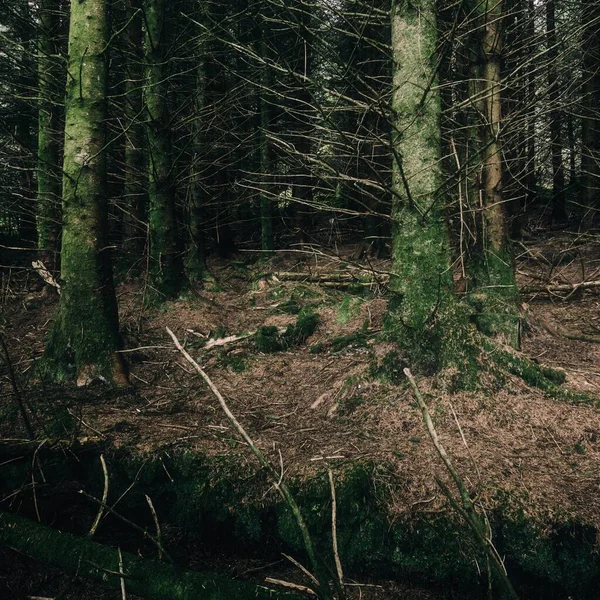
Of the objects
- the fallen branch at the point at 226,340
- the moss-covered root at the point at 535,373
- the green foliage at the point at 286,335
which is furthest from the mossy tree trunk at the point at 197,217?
the moss-covered root at the point at 535,373

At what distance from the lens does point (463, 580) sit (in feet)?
10.2

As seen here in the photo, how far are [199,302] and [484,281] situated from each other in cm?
469

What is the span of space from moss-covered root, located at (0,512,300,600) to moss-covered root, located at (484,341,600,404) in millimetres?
3220

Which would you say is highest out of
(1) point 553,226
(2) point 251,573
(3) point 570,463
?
(1) point 553,226

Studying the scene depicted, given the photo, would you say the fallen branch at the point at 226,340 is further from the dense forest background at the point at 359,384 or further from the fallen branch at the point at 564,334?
the fallen branch at the point at 564,334

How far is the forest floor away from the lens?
3.50 m

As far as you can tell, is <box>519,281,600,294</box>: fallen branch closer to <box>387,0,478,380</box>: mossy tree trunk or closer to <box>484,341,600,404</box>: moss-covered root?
<box>484,341,600,404</box>: moss-covered root

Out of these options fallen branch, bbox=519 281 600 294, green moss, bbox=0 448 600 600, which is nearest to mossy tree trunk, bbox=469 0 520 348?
fallen branch, bbox=519 281 600 294

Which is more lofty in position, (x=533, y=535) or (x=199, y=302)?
(x=199, y=302)

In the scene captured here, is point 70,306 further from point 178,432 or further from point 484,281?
point 484,281

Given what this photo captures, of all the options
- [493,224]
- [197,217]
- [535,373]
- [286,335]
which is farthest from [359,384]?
[197,217]

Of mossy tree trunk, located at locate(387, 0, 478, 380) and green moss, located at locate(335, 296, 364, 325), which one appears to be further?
green moss, located at locate(335, 296, 364, 325)

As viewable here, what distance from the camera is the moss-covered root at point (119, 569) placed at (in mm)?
2041

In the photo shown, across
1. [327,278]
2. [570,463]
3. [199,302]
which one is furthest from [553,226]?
[570,463]
